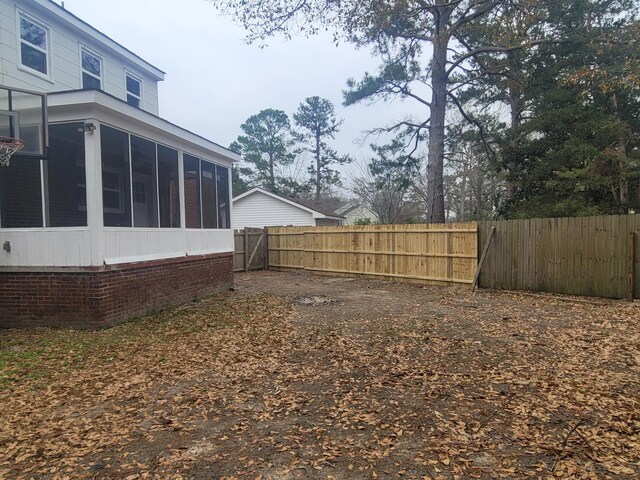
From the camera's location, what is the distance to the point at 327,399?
400cm

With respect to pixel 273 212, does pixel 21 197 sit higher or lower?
lower

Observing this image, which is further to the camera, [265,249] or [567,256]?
[265,249]

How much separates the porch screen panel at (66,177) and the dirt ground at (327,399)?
76.1 inches

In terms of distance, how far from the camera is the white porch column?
6641mm

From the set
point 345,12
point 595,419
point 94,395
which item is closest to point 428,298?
point 595,419

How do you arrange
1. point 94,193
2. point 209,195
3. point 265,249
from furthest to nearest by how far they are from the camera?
1. point 265,249
2. point 209,195
3. point 94,193

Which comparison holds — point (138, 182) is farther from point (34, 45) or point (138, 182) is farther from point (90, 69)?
point (90, 69)

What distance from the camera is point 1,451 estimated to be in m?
3.11

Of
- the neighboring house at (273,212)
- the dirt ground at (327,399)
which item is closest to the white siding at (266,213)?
the neighboring house at (273,212)

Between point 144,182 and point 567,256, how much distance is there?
9388 millimetres

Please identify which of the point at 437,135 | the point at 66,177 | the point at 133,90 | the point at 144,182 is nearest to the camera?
the point at 66,177

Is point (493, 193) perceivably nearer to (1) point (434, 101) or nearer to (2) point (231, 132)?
(1) point (434, 101)

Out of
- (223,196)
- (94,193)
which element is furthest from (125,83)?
(94,193)

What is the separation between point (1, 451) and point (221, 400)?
1.71 metres
